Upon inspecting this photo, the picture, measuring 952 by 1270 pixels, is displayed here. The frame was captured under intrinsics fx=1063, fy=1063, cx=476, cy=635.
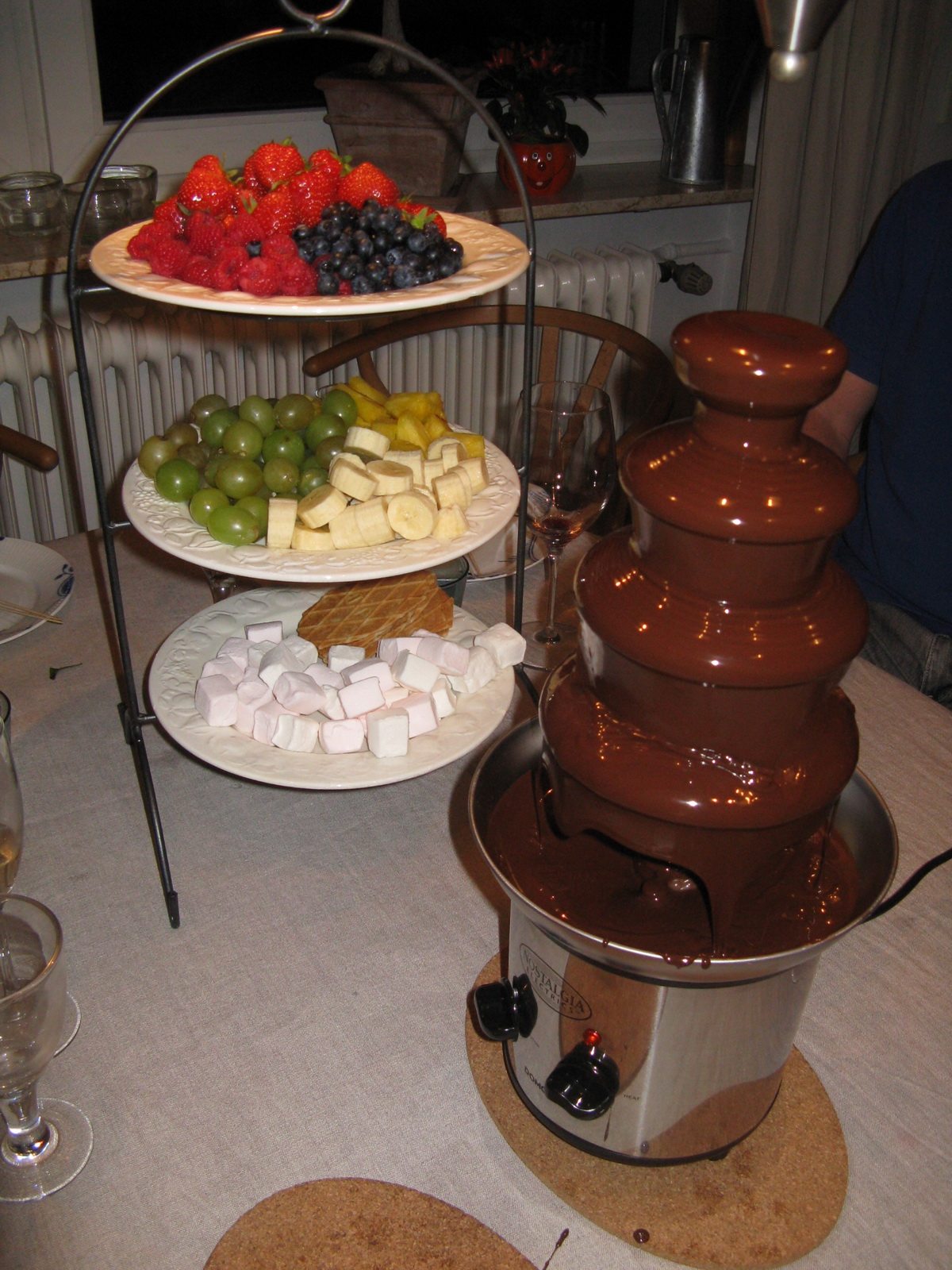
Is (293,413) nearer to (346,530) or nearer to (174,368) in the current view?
(346,530)


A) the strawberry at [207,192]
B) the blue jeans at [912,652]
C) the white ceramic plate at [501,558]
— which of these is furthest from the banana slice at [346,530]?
the blue jeans at [912,652]

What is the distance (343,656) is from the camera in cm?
109

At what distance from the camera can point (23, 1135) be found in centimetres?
75

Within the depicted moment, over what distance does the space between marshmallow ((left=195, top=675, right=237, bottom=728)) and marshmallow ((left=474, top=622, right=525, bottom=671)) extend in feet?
0.84

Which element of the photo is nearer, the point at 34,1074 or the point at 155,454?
the point at 34,1074

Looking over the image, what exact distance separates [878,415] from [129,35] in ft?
6.22

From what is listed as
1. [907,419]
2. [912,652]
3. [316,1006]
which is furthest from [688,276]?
[316,1006]

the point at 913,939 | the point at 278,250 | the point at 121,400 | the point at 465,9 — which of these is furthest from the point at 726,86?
the point at 913,939

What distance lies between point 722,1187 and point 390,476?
642 millimetres

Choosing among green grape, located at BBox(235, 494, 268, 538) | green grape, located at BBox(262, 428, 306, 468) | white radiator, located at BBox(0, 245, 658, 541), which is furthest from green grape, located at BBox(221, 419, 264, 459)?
white radiator, located at BBox(0, 245, 658, 541)

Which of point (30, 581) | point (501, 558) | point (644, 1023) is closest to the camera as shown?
point (644, 1023)

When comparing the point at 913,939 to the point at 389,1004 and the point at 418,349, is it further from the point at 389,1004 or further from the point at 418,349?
the point at 418,349

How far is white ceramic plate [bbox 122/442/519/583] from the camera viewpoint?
0.92 metres

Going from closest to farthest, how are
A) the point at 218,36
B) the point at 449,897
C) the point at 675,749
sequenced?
1. the point at 675,749
2. the point at 449,897
3. the point at 218,36
